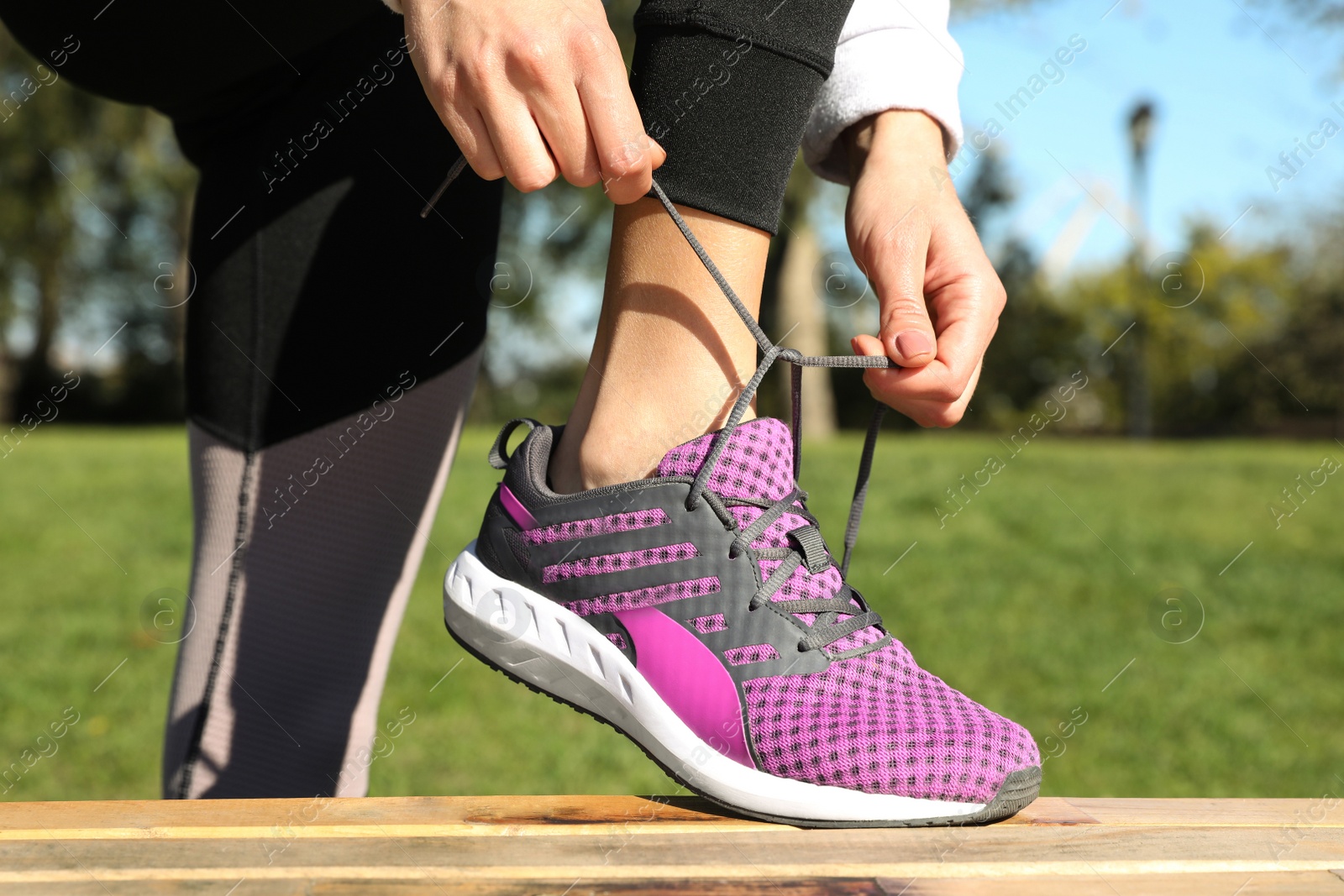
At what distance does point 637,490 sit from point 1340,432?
17.6 meters

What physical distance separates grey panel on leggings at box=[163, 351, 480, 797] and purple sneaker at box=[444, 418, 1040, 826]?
211mm

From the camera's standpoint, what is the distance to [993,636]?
3467 millimetres

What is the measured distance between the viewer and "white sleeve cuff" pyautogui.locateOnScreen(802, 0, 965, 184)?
1.08 metres

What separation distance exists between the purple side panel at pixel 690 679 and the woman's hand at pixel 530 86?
1.42ft

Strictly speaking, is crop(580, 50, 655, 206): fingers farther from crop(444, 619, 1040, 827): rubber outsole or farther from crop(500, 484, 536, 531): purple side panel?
crop(444, 619, 1040, 827): rubber outsole

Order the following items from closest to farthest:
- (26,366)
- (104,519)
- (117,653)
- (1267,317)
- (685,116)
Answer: (685,116) → (117,653) → (104,519) → (26,366) → (1267,317)

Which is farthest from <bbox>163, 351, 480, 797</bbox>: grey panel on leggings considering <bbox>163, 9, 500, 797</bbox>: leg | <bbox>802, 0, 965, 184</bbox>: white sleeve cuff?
<bbox>802, 0, 965, 184</bbox>: white sleeve cuff

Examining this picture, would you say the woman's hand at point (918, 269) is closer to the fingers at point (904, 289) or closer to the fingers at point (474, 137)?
the fingers at point (904, 289)

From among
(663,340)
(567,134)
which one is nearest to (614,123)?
(567,134)

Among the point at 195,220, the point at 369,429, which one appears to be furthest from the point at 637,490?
the point at 195,220

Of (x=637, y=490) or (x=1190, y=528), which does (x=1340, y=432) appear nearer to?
(x=1190, y=528)

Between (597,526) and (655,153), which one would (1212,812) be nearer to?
(597,526)

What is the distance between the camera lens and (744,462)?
0.99 meters

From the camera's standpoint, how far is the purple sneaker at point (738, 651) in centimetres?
88
